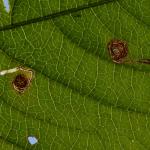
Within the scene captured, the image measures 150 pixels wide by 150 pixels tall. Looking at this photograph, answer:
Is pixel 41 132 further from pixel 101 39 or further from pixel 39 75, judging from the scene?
pixel 101 39

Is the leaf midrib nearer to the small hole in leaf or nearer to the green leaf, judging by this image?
the green leaf

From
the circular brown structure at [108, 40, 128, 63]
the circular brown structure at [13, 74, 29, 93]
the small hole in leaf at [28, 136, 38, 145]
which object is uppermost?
the circular brown structure at [108, 40, 128, 63]

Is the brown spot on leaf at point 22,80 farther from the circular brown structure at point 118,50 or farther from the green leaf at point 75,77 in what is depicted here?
the circular brown structure at point 118,50

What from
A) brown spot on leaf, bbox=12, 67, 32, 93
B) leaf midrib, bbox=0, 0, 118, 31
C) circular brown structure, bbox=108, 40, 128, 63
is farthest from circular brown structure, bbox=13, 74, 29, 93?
circular brown structure, bbox=108, 40, 128, 63

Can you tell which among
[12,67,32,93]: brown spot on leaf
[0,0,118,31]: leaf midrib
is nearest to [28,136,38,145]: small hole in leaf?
[12,67,32,93]: brown spot on leaf

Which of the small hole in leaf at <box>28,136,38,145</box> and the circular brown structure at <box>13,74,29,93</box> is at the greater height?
the circular brown structure at <box>13,74,29,93</box>
